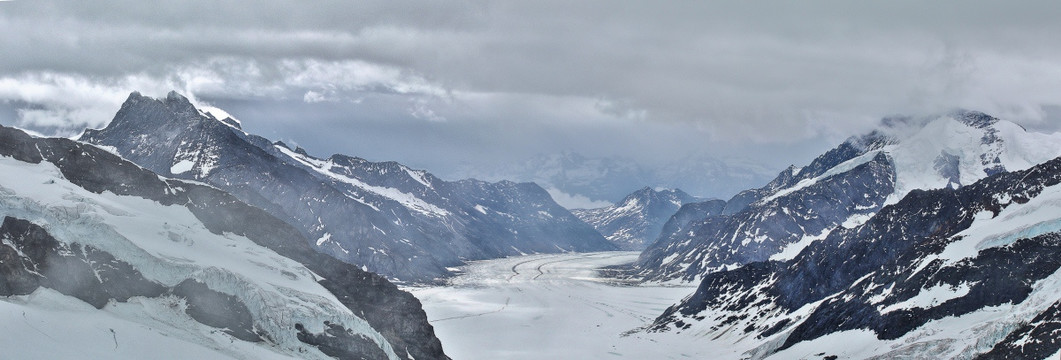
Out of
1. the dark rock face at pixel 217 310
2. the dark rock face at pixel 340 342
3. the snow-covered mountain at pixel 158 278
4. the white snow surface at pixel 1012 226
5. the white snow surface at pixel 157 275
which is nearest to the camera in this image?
the white snow surface at pixel 157 275

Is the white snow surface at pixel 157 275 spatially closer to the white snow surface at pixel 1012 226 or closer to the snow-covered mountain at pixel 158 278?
the snow-covered mountain at pixel 158 278

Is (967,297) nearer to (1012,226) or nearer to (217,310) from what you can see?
(1012,226)

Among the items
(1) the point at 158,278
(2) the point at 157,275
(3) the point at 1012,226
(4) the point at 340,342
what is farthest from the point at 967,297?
(2) the point at 157,275

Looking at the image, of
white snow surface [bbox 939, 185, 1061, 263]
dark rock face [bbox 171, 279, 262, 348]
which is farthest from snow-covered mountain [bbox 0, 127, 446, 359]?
white snow surface [bbox 939, 185, 1061, 263]

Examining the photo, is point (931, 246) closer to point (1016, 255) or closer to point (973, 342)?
point (1016, 255)

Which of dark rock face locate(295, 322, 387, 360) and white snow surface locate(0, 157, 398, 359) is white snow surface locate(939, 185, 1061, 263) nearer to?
dark rock face locate(295, 322, 387, 360)

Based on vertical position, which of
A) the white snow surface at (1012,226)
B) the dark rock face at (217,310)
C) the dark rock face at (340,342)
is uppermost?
the white snow surface at (1012,226)

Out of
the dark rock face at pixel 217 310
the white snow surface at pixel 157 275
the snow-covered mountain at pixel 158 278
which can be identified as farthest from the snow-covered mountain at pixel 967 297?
the dark rock face at pixel 217 310
